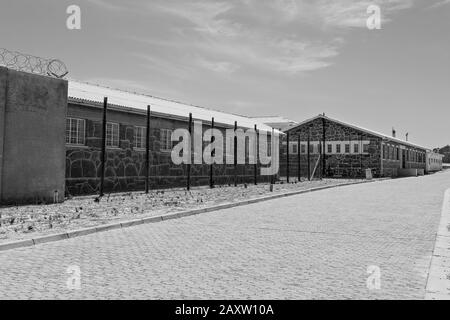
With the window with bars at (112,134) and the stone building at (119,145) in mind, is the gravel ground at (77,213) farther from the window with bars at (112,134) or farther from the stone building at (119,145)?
the window with bars at (112,134)

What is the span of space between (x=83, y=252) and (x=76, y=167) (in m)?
9.65

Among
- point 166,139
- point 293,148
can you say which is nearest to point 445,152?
point 293,148

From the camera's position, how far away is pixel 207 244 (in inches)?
312

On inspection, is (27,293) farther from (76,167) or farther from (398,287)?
(76,167)

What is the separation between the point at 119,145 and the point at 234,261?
12627 millimetres

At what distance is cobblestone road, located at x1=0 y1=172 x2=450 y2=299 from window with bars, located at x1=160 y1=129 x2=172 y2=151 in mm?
9607

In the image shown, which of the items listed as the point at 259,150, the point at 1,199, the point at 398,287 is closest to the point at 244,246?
the point at 398,287

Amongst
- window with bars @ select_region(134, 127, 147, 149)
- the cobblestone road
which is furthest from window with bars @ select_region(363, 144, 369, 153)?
the cobblestone road

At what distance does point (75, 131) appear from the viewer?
16406mm

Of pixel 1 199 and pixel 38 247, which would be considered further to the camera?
pixel 1 199

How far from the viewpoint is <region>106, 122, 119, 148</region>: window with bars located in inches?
705

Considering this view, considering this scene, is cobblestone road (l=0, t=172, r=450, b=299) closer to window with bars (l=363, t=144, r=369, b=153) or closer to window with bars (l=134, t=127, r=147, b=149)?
window with bars (l=134, t=127, r=147, b=149)

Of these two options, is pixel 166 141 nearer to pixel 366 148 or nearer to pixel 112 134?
pixel 112 134
